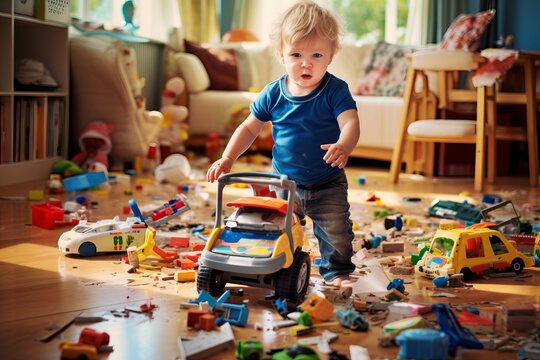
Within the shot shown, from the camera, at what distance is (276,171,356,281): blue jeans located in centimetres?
250

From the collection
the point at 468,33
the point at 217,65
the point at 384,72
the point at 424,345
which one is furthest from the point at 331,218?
the point at 217,65

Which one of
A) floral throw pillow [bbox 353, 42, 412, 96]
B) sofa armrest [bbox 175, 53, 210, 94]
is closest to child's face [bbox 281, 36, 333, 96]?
floral throw pillow [bbox 353, 42, 412, 96]

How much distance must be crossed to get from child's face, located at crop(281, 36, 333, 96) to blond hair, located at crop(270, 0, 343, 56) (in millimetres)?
17

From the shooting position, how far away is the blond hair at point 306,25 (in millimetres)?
2379

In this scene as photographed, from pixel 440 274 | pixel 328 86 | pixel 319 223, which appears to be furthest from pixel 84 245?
pixel 440 274

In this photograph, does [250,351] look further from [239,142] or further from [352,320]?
[239,142]

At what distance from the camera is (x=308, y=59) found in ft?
7.89

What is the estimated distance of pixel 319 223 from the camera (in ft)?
8.34

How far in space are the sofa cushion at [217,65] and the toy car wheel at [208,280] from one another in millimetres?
4333

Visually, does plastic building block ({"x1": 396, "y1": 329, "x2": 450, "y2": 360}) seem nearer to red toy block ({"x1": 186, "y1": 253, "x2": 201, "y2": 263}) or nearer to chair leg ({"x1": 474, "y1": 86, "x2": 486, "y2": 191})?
red toy block ({"x1": 186, "y1": 253, "x2": 201, "y2": 263})

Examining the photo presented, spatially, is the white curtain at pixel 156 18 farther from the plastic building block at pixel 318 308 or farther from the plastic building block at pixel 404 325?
the plastic building block at pixel 404 325

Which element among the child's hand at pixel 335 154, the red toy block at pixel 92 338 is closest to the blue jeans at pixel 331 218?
the child's hand at pixel 335 154

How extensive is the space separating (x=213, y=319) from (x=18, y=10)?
9.87ft

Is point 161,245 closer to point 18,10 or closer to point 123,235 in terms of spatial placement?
point 123,235
